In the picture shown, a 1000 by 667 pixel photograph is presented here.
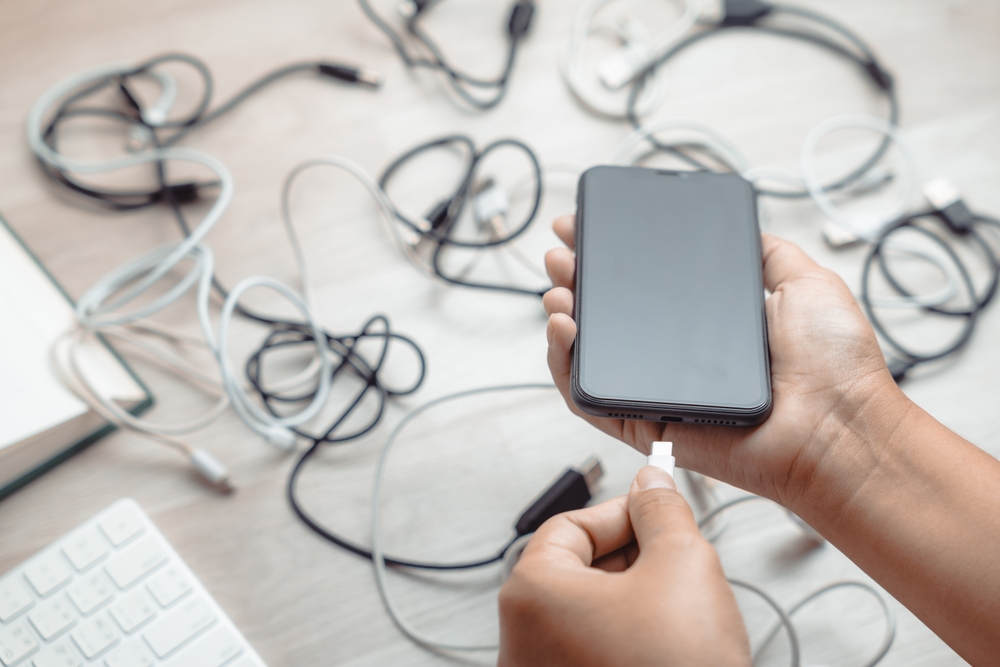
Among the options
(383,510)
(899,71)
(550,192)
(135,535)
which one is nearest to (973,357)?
(899,71)

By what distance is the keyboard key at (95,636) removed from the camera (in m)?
0.51

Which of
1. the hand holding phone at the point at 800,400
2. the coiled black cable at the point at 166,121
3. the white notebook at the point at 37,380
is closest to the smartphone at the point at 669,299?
the hand holding phone at the point at 800,400

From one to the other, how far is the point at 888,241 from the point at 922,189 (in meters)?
0.08

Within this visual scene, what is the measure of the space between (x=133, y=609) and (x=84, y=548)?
71 millimetres

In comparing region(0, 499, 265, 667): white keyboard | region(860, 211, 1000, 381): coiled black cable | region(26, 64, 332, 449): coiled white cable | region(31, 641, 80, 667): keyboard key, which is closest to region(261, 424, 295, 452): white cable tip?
region(26, 64, 332, 449): coiled white cable

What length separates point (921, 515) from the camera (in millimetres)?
485

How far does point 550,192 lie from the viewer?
698 millimetres

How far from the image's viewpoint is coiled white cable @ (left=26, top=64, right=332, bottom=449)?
595 millimetres

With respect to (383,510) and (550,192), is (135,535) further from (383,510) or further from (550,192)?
(550,192)

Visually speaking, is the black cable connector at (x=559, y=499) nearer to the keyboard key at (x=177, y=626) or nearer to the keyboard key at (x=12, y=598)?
the keyboard key at (x=177, y=626)

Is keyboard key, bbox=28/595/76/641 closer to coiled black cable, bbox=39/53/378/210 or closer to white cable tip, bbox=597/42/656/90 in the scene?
coiled black cable, bbox=39/53/378/210

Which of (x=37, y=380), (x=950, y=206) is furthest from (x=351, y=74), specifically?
(x=950, y=206)

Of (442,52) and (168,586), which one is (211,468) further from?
(442,52)

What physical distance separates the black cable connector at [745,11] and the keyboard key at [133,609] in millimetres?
865
